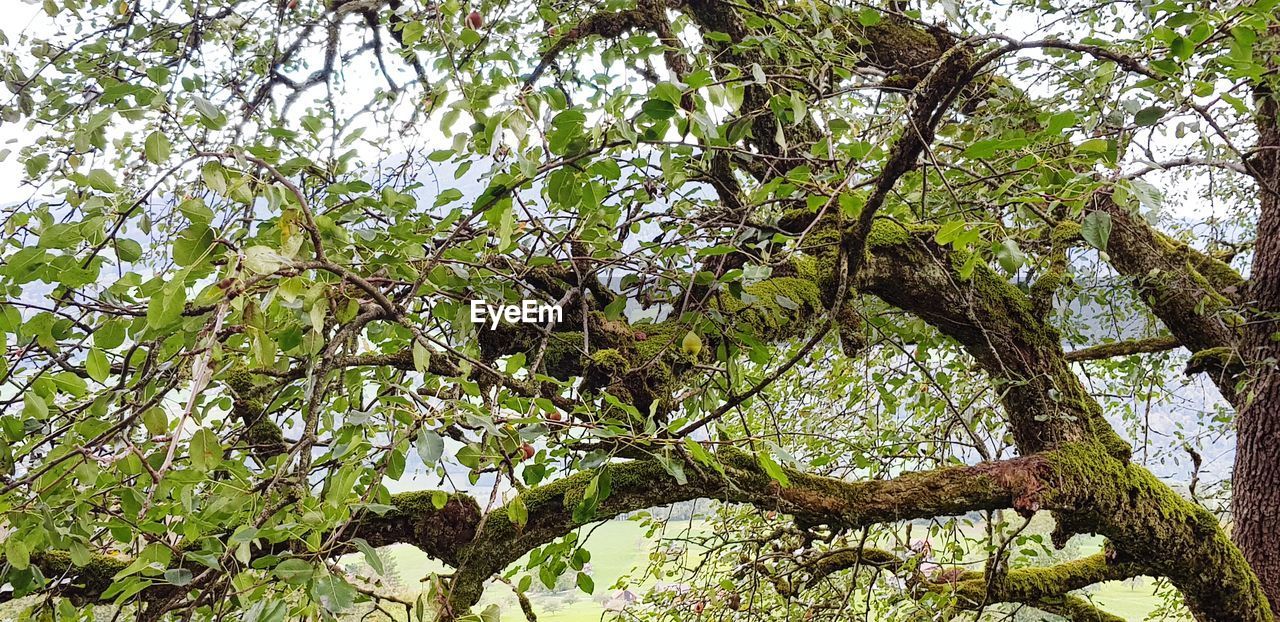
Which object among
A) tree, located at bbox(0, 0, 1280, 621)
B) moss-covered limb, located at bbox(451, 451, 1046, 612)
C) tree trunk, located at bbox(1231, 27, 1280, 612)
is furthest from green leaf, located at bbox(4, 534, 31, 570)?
tree trunk, located at bbox(1231, 27, 1280, 612)

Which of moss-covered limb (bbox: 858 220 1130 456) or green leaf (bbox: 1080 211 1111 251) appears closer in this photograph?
green leaf (bbox: 1080 211 1111 251)

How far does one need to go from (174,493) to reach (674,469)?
3.80 ft

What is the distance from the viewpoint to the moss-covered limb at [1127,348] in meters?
3.29

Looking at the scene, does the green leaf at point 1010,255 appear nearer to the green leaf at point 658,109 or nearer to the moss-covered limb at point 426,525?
the green leaf at point 658,109

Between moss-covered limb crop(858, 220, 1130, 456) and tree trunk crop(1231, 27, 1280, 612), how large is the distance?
3.16 ft

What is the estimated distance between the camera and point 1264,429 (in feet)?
10.4

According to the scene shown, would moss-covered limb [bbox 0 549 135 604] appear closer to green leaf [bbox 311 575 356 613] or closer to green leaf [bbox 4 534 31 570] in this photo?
green leaf [bbox 4 534 31 570]

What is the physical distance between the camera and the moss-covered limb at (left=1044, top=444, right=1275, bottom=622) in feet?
7.82

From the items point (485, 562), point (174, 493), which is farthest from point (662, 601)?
point (174, 493)

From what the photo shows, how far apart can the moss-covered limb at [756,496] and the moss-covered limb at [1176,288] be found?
1348 mm

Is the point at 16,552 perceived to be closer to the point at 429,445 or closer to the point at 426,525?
the point at 429,445

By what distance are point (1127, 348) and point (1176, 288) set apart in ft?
1.13

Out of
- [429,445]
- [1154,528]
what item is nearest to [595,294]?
[429,445]

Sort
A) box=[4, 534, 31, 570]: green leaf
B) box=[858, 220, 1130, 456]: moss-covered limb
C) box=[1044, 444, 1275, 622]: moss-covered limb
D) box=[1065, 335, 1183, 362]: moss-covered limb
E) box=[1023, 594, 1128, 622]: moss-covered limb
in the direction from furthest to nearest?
box=[1065, 335, 1183, 362]: moss-covered limb < box=[1023, 594, 1128, 622]: moss-covered limb < box=[858, 220, 1130, 456]: moss-covered limb < box=[1044, 444, 1275, 622]: moss-covered limb < box=[4, 534, 31, 570]: green leaf
